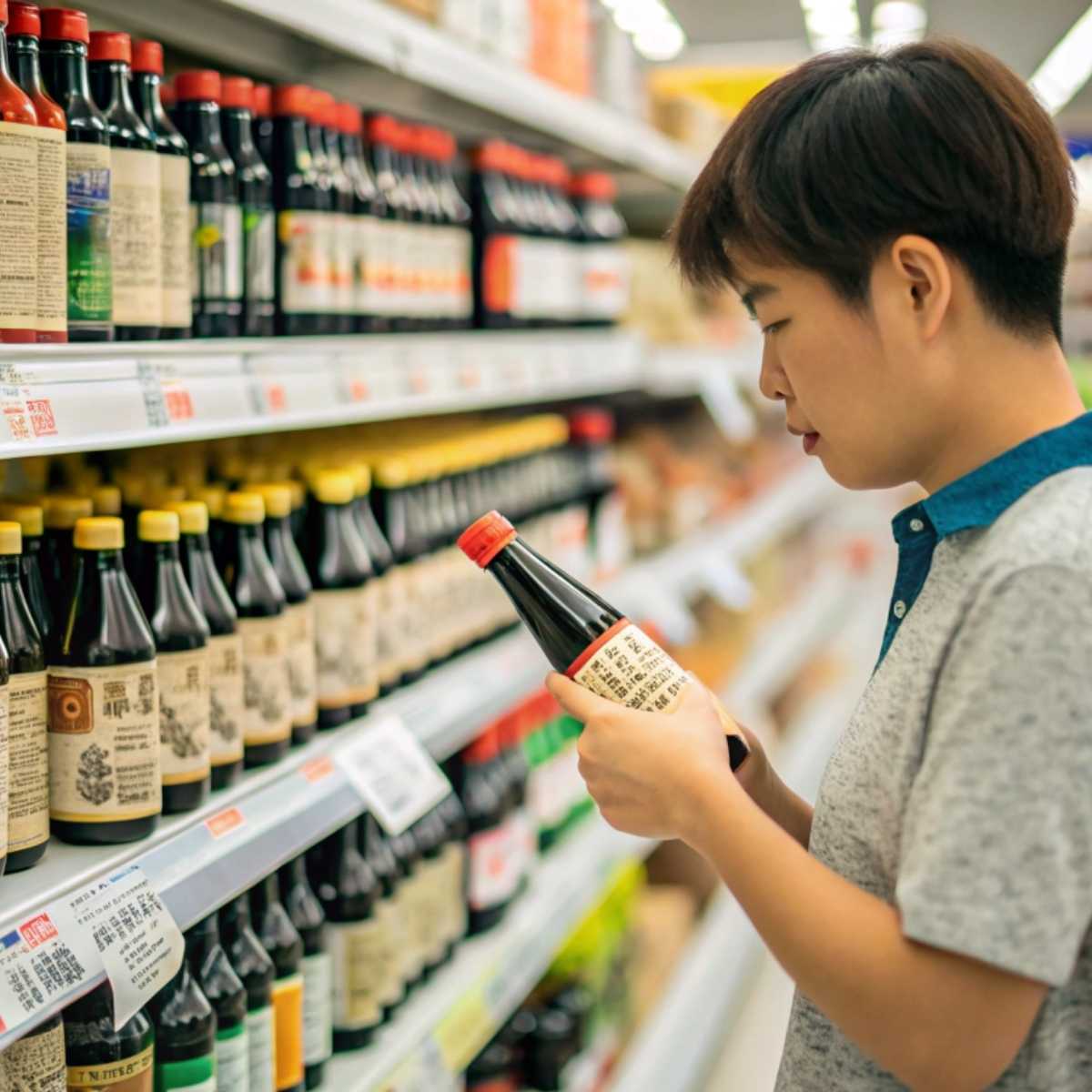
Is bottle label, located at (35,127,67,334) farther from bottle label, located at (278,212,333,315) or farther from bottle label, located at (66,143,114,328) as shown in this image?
bottle label, located at (278,212,333,315)

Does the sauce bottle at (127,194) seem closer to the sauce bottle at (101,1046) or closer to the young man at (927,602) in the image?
→ the young man at (927,602)

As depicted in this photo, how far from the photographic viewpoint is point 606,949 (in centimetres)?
284

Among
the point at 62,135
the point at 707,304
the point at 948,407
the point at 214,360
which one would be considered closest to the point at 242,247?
the point at 214,360

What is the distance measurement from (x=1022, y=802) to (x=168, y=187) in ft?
3.23

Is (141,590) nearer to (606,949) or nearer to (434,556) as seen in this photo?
(434,556)

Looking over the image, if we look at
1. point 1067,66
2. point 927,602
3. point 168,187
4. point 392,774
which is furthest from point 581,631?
point 1067,66

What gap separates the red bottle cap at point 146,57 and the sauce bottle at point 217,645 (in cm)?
43

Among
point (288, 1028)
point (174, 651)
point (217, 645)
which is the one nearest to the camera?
point (174, 651)

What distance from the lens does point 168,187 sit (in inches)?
53.3

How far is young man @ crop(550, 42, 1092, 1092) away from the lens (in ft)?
2.81

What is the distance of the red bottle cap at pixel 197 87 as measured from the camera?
1.46 meters

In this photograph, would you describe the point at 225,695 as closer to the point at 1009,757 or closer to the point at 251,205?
the point at 251,205

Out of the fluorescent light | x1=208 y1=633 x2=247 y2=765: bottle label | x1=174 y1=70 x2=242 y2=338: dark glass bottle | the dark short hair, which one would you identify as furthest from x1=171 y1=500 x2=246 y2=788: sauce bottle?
the fluorescent light

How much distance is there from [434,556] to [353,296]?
45 centimetres
